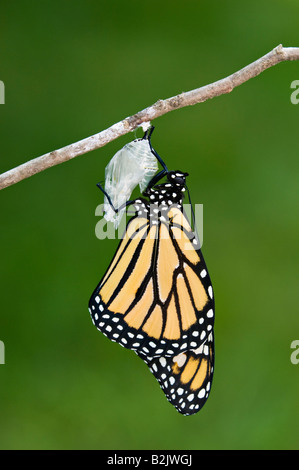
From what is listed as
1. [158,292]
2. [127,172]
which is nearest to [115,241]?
[158,292]

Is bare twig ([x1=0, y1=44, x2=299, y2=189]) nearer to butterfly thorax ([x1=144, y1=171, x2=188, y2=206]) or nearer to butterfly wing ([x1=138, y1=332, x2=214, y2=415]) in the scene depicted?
butterfly thorax ([x1=144, y1=171, x2=188, y2=206])

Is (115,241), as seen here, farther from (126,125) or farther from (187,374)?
(126,125)

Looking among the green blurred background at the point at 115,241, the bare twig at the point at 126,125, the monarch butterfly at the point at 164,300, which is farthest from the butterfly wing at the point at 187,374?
the green blurred background at the point at 115,241

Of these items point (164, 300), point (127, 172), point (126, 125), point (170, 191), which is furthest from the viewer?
point (164, 300)

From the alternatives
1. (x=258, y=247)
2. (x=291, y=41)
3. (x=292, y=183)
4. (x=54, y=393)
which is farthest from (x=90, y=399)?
(x=291, y=41)

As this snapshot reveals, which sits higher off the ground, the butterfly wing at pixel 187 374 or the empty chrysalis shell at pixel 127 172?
the empty chrysalis shell at pixel 127 172

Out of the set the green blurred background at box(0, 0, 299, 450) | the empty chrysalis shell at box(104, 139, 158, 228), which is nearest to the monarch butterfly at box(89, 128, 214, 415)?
the empty chrysalis shell at box(104, 139, 158, 228)

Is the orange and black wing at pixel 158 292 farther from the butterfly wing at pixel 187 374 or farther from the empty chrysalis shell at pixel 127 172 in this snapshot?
the empty chrysalis shell at pixel 127 172
